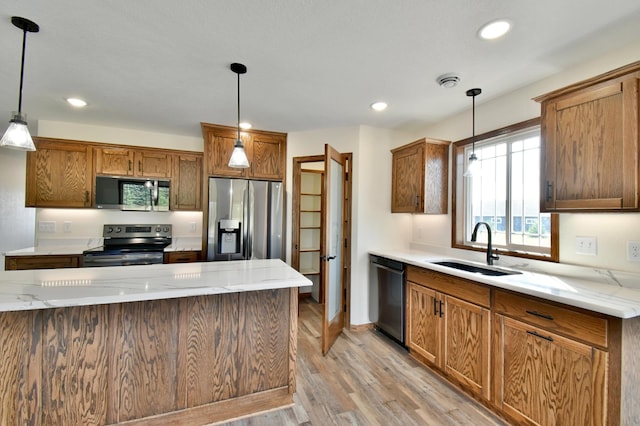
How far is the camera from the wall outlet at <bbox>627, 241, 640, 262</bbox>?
1.71 metres

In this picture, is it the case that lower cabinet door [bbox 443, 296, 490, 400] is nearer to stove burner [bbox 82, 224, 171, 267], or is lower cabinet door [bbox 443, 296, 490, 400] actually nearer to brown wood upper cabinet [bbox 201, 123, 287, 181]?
brown wood upper cabinet [bbox 201, 123, 287, 181]

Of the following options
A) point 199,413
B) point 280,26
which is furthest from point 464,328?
point 280,26

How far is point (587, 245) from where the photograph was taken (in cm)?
193

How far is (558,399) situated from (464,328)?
25.2 inches

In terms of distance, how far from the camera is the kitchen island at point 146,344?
1.49 m

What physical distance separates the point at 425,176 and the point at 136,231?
3.73 m

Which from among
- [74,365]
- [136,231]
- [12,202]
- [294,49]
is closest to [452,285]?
[294,49]

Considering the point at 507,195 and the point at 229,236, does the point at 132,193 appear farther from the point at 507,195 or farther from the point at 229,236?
the point at 507,195

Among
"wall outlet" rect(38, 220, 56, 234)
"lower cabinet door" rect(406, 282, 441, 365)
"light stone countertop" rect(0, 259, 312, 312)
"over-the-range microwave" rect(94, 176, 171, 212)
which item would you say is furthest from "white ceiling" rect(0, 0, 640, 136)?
"lower cabinet door" rect(406, 282, 441, 365)

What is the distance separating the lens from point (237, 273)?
1936 mm

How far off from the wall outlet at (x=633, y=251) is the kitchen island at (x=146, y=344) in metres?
2.00

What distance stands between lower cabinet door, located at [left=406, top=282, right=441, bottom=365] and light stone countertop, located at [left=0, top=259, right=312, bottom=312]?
1283mm

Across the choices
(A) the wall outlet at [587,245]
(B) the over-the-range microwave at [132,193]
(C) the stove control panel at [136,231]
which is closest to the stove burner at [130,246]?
(C) the stove control panel at [136,231]

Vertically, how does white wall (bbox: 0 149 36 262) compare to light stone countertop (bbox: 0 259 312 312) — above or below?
above
